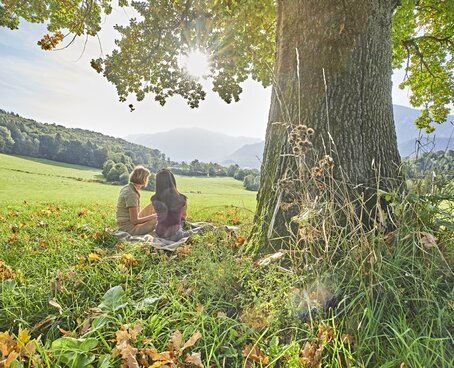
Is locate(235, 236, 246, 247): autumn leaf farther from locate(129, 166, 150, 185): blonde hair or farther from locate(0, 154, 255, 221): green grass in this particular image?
locate(129, 166, 150, 185): blonde hair

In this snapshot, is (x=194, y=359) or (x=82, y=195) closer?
(x=194, y=359)

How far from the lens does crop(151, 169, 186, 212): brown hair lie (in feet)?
16.3

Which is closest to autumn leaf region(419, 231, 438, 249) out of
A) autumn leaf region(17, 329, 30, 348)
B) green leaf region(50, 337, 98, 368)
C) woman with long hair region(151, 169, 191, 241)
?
green leaf region(50, 337, 98, 368)

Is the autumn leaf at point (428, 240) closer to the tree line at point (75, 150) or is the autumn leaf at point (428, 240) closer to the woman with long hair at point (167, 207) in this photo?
the woman with long hair at point (167, 207)

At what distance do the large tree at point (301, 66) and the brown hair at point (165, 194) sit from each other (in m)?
1.96

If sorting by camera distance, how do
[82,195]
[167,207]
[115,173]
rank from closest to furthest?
[167,207] → [82,195] → [115,173]

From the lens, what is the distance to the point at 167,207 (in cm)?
495

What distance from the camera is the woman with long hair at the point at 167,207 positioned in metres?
4.87

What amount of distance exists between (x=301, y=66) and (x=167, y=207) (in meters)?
3.10

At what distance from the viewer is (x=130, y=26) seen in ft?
22.6

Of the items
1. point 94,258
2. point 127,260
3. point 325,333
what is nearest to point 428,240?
point 325,333

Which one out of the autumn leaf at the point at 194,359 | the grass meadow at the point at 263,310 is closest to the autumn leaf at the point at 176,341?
the grass meadow at the point at 263,310

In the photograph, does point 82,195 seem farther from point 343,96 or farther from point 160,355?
point 160,355

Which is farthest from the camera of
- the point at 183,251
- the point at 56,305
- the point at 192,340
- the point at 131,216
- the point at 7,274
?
the point at 131,216
